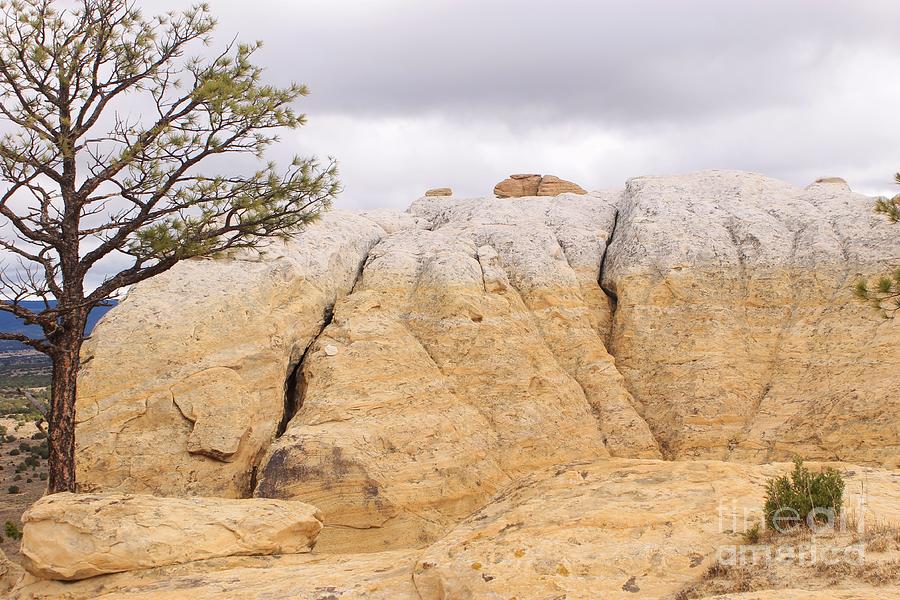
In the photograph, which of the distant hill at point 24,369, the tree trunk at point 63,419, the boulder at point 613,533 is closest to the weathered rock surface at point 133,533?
the tree trunk at point 63,419

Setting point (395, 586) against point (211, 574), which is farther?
point (211, 574)

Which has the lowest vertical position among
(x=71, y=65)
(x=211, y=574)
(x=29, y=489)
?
(x=29, y=489)

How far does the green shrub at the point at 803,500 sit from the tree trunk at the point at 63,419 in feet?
38.3

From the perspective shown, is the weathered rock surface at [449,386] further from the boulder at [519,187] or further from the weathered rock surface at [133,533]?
the boulder at [519,187]

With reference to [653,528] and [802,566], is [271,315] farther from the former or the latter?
[802,566]

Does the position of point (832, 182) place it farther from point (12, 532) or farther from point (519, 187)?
point (12, 532)

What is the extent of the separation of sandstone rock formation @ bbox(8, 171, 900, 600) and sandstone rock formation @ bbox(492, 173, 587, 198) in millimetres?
4778

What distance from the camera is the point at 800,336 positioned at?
733 inches

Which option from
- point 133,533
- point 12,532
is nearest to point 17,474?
point 12,532

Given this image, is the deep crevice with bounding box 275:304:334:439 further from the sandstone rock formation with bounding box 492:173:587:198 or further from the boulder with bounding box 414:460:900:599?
the sandstone rock formation with bounding box 492:173:587:198

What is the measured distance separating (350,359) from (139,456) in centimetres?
492

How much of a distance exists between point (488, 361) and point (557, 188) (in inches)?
423

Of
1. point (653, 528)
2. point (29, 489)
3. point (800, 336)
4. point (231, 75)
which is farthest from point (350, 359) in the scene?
point (29, 489)

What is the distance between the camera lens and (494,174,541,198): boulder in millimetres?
27797
